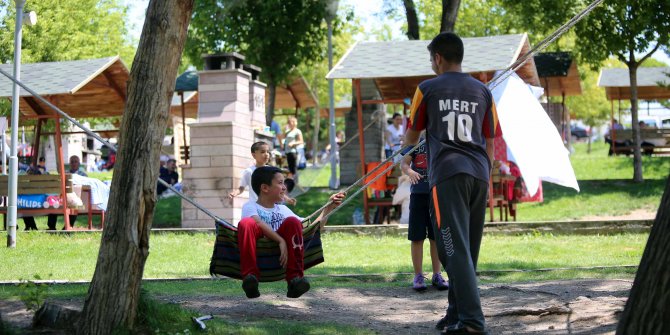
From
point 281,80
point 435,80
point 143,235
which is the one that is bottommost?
point 143,235

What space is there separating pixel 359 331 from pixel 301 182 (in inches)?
769

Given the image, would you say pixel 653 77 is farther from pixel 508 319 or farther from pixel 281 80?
pixel 508 319

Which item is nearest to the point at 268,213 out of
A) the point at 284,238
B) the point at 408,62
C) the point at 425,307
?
the point at 284,238

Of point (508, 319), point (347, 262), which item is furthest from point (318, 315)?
point (347, 262)

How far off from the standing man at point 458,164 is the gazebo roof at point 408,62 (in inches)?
427

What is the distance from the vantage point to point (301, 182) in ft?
86.0

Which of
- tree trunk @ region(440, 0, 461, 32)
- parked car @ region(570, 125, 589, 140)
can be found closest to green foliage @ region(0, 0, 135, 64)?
tree trunk @ region(440, 0, 461, 32)

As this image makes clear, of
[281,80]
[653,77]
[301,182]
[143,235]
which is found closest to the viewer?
[143,235]

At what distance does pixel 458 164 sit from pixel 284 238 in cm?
191

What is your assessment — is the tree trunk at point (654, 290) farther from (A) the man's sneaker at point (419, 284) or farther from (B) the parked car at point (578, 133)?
(B) the parked car at point (578, 133)

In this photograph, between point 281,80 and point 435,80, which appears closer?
point 435,80

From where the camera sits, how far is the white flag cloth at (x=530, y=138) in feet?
52.9

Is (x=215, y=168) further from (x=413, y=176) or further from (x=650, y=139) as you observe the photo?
(x=650, y=139)

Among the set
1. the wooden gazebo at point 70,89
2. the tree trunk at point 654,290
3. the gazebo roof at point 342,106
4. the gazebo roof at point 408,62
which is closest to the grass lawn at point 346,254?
the wooden gazebo at point 70,89
